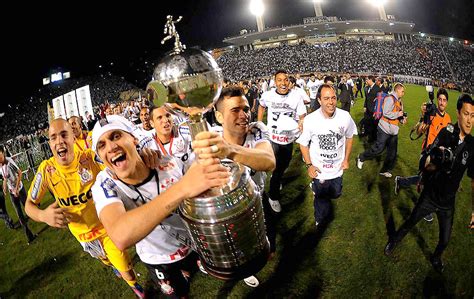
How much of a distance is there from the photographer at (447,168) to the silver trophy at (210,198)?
3.07 metres

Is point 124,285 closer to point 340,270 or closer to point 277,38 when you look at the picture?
point 340,270

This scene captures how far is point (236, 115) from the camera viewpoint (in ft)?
8.39

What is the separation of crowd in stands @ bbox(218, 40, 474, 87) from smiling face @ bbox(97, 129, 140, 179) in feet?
31.0

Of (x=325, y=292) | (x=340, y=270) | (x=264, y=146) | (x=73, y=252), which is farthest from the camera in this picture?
(x=73, y=252)

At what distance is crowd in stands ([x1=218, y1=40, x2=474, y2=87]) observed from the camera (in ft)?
42.3

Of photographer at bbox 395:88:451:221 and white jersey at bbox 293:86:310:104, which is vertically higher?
white jersey at bbox 293:86:310:104

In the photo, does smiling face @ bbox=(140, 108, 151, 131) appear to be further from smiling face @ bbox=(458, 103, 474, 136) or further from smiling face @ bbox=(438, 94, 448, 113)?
smiling face @ bbox=(438, 94, 448, 113)

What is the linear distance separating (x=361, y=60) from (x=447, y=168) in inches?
908

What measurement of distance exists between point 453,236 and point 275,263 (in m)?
2.72

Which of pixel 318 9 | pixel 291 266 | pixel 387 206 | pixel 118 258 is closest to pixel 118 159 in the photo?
pixel 118 258

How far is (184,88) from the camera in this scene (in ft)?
3.25

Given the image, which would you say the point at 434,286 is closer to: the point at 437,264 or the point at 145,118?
the point at 437,264

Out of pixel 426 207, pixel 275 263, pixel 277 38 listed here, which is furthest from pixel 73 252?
pixel 277 38

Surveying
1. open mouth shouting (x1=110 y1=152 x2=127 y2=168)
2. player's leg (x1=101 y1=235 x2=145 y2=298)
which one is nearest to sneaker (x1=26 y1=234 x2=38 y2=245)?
player's leg (x1=101 y1=235 x2=145 y2=298)
